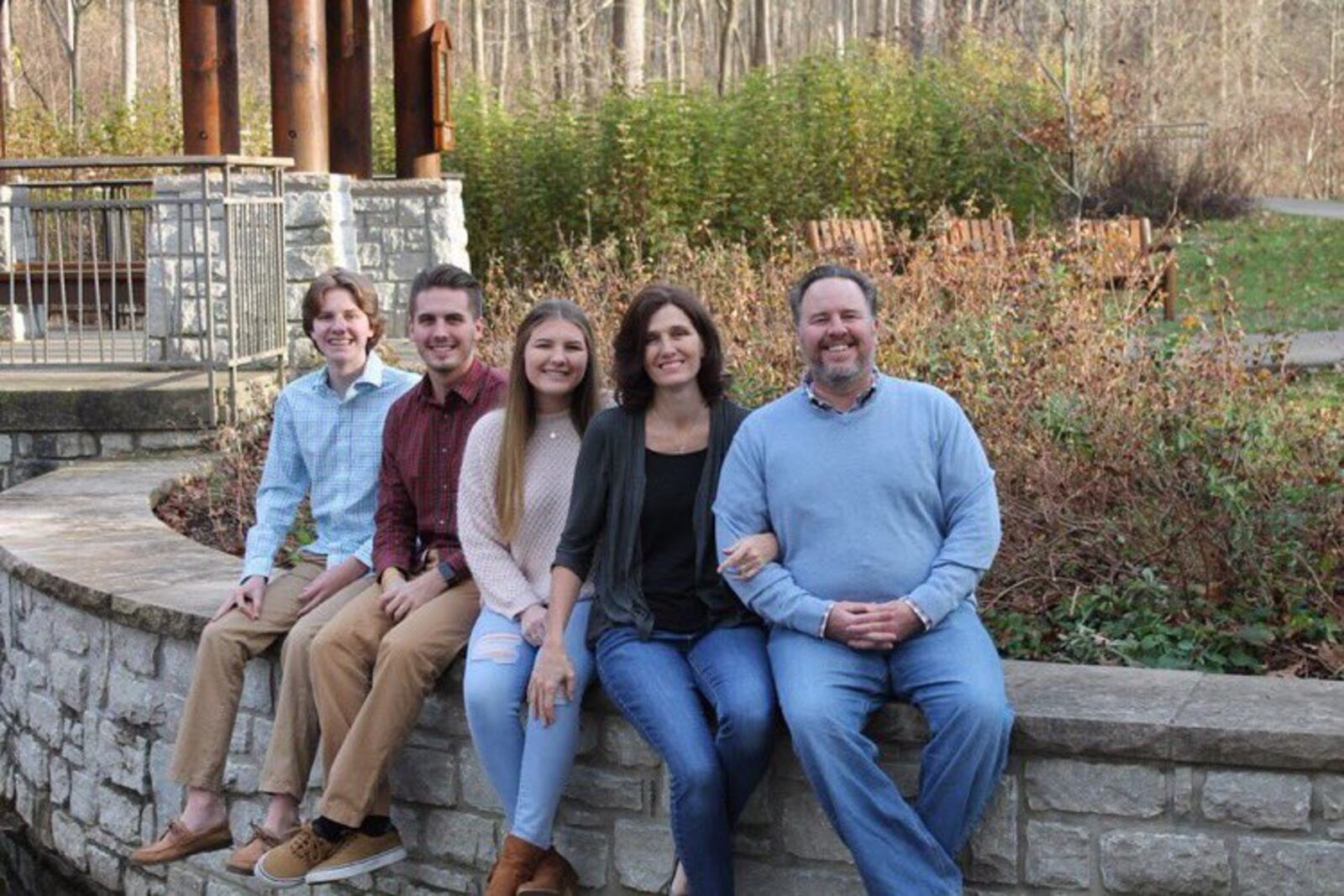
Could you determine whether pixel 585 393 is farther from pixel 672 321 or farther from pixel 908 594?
pixel 908 594

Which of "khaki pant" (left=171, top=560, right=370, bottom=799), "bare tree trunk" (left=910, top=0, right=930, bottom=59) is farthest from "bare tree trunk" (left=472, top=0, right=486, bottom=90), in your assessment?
"khaki pant" (left=171, top=560, right=370, bottom=799)

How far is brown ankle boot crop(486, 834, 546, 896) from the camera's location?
4.58 metres

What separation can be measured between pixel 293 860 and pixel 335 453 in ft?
3.82

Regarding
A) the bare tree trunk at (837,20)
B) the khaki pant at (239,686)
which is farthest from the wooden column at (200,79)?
the bare tree trunk at (837,20)

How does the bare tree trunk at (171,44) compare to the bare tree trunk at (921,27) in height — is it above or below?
above

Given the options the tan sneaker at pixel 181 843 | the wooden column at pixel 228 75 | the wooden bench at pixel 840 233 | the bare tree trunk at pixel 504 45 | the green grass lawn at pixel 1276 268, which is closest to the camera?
the tan sneaker at pixel 181 843

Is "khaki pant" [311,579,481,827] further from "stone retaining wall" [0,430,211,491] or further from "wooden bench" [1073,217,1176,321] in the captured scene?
"stone retaining wall" [0,430,211,491]

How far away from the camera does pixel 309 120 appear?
11.5m

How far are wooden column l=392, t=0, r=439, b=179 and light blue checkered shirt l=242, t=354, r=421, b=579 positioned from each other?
27.4 ft

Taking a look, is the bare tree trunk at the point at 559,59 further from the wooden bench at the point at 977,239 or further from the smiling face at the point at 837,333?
the smiling face at the point at 837,333

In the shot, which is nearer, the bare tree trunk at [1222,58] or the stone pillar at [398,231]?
the stone pillar at [398,231]

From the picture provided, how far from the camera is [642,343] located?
475 cm

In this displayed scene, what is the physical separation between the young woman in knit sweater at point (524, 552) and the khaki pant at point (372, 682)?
12 centimetres

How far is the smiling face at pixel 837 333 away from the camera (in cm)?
452
